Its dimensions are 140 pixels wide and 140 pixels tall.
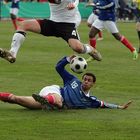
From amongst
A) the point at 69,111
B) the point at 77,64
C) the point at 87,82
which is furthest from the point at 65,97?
the point at 77,64

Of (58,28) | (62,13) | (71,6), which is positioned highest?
(71,6)

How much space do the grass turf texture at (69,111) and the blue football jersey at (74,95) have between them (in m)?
0.16

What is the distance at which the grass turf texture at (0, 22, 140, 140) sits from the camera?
1039cm

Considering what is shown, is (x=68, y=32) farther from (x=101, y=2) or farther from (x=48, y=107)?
(x=101, y=2)

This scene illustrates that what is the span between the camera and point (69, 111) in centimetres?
1234

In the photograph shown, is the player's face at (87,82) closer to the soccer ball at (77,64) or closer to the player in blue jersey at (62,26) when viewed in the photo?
the soccer ball at (77,64)

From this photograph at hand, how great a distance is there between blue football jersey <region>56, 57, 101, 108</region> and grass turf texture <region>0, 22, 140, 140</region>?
0.16 m

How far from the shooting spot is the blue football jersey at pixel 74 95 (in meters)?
12.3

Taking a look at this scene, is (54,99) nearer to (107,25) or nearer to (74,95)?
(74,95)

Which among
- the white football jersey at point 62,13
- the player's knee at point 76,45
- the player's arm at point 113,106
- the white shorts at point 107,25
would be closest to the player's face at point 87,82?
the player's arm at point 113,106

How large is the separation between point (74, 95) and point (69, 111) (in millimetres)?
314

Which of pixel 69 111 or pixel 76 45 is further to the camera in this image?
pixel 76 45

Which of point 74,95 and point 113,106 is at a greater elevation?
point 74,95

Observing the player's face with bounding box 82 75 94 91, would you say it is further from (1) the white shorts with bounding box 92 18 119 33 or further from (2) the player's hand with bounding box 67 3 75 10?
(1) the white shorts with bounding box 92 18 119 33
